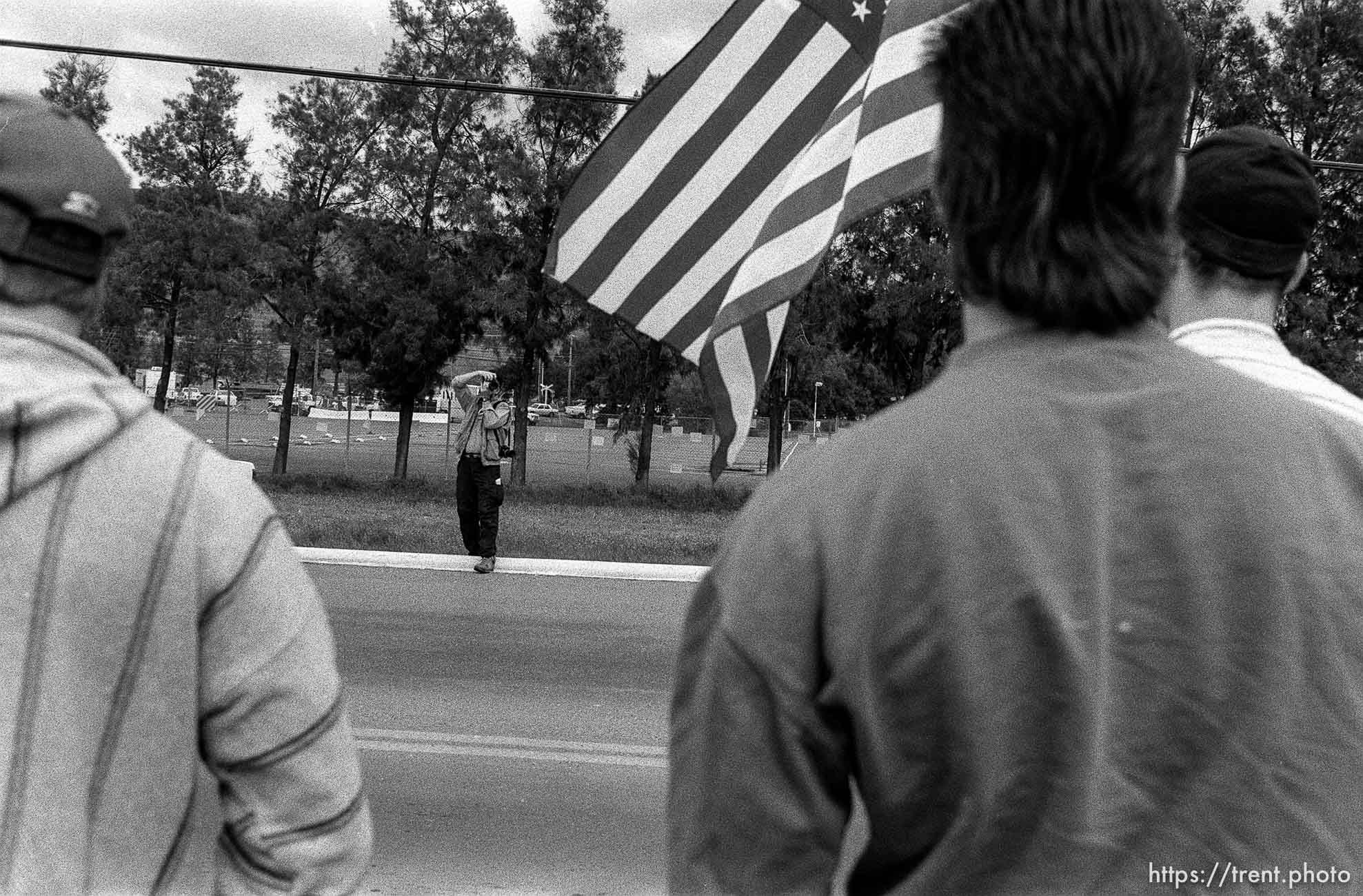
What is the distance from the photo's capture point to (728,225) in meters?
4.04

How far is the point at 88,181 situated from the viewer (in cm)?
152

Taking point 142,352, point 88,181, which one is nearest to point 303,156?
point 142,352

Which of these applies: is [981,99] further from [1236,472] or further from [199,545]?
[199,545]

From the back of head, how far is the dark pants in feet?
31.4

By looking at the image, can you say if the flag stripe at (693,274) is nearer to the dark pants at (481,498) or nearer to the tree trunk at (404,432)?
the dark pants at (481,498)

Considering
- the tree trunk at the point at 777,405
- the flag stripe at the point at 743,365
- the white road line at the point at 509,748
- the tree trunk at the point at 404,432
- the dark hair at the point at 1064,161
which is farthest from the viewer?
the tree trunk at the point at 404,432

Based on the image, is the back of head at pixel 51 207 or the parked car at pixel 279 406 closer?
the back of head at pixel 51 207

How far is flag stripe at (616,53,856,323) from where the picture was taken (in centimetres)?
395

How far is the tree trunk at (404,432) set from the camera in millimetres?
26672

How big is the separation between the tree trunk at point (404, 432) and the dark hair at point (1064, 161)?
85.1ft

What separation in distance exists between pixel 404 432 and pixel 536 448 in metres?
13.2

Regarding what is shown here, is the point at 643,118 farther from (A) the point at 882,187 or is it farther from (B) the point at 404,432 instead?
(B) the point at 404,432

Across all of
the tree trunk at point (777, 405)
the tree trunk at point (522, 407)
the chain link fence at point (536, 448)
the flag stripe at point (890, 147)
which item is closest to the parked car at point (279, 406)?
the chain link fence at point (536, 448)

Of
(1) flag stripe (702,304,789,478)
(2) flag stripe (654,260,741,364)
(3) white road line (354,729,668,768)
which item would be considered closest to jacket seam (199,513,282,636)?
(1) flag stripe (702,304,789,478)
